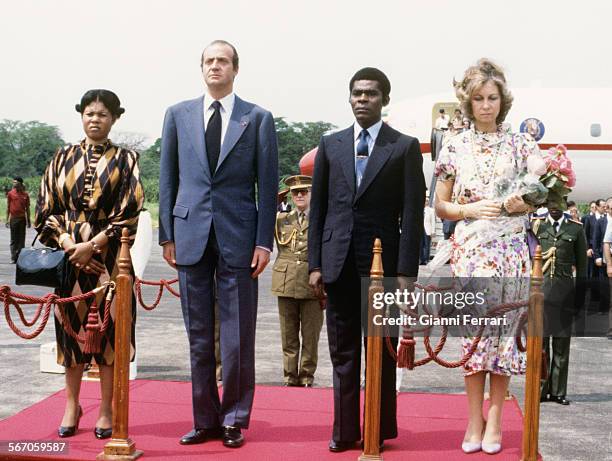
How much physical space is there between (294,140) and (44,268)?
97.6m

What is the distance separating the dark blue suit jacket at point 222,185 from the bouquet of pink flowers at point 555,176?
1481mm

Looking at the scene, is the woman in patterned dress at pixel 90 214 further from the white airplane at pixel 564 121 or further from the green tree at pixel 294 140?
the green tree at pixel 294 140

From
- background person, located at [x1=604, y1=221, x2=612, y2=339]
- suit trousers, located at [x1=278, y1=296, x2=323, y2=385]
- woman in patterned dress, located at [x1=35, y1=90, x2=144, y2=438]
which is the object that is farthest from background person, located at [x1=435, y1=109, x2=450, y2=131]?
woman in patterned dress, located at [x1=35, y1=90, x2=144, y2=438]

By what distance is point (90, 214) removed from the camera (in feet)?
16.4

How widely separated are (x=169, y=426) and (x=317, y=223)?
1.60m

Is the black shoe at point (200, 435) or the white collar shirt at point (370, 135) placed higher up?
the white collar shirt at point (370, 135)

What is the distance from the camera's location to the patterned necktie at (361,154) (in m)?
4.83

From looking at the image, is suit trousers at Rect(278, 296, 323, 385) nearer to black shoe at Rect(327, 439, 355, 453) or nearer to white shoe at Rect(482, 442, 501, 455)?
black shoe at Rect(327, 439, 355, 453)

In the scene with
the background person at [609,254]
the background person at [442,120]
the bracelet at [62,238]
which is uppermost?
the background person at [442,120]

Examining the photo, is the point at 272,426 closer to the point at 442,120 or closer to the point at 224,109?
the point at 224,109

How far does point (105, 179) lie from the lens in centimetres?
498

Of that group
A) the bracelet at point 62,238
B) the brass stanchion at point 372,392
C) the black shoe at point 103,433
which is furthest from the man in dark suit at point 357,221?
the bracelet at point 62,238

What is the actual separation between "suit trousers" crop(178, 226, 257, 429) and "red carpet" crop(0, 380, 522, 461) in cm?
21

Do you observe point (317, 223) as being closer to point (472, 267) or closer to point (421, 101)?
point (472, 267)
